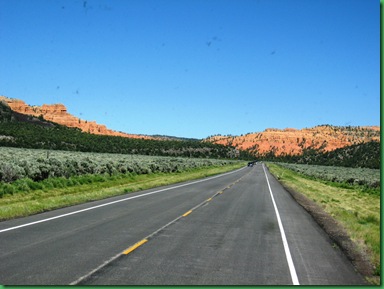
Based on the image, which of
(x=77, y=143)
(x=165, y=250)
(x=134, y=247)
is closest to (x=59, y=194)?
(x=134, y=247)

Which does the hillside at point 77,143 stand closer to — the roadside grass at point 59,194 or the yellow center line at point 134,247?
the roadside grass at point 59,194

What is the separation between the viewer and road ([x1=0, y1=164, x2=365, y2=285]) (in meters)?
7.66

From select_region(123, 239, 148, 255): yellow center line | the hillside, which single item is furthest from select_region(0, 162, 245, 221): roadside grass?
the hillside

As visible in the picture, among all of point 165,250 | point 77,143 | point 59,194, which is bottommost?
point 165,250

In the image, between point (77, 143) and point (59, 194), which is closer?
point (59, 194)

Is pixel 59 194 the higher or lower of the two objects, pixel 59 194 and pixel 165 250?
the higher

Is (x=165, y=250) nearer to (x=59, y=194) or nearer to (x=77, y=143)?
(x=59, y=194)

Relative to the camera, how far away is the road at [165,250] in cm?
766

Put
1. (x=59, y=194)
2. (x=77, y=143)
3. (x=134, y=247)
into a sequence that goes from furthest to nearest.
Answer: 1. (x=77, y=143)
2. (x=59, y=194)
3. (x=134, y=247)

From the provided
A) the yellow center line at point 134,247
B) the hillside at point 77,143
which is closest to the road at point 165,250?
the yellow center line at point 134,247

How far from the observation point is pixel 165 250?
32.2 feet

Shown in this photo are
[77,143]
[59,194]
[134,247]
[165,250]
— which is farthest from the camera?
[77,143]

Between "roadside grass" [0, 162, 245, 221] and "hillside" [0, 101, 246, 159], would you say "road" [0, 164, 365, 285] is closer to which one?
"roadside grass" [0, 162, 245, 221]

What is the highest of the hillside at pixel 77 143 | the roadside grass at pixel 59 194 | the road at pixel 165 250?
the hillside at pixel 77 143
